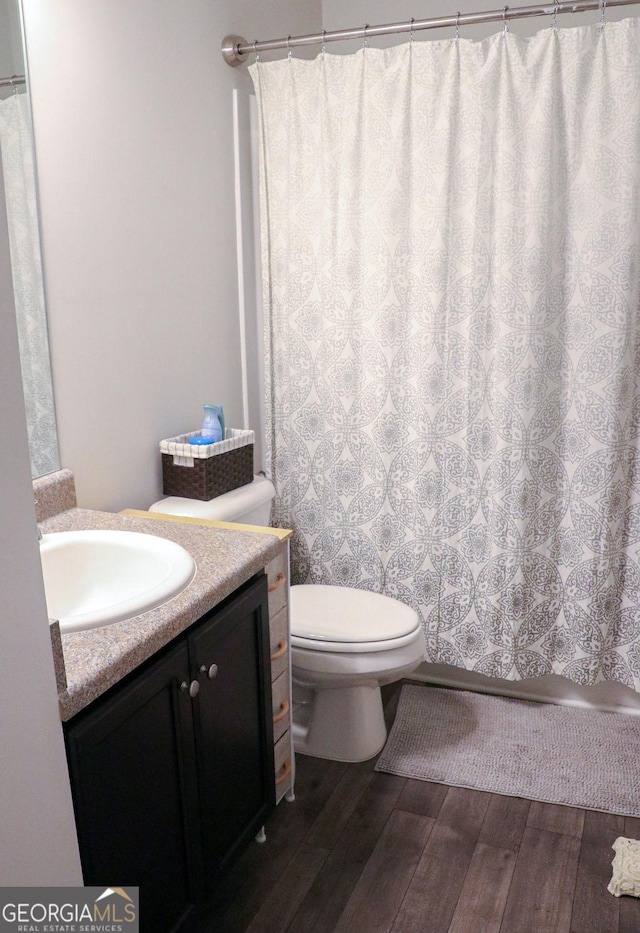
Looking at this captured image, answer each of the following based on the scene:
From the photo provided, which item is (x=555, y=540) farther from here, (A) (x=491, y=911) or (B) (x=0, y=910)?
(B) (x=0, y=910)

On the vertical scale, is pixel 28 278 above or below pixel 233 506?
above

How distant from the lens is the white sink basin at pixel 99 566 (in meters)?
1.54

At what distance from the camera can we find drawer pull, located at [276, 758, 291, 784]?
6.44 ft

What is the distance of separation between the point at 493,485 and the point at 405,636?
550 mm

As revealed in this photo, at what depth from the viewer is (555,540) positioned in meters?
2.38

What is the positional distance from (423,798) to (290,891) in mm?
485

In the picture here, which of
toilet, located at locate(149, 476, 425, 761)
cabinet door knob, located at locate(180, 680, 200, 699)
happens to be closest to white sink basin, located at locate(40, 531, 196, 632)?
cabinet door knob, located at locate(180, 680, 200, 699)

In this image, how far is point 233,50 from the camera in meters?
2.30

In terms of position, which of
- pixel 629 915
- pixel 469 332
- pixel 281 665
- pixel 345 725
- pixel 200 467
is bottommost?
pixel 629 915

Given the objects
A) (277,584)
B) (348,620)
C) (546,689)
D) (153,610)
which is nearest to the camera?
(153,610)

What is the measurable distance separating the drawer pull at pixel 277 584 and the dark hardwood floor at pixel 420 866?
656 mm

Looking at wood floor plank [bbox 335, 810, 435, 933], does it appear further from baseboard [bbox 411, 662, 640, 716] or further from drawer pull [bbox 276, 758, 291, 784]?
baseboard [bbox 411, 662, 640, 716]

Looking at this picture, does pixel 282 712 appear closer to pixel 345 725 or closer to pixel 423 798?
pixel 345 725

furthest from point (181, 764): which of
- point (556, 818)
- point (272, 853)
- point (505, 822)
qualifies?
point (556, 818)
